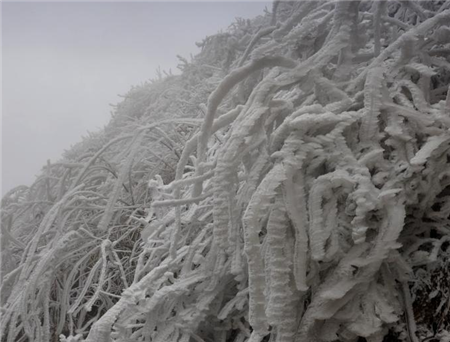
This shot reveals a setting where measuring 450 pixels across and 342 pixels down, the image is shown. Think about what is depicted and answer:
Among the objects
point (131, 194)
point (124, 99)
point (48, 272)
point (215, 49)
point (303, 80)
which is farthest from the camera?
point (124, 99)

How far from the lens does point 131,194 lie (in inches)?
29.3

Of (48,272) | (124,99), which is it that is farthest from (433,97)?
(124,99)

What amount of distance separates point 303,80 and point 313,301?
0.77 ft

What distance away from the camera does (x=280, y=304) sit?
1.27 feet

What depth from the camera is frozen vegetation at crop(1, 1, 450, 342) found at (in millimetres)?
395

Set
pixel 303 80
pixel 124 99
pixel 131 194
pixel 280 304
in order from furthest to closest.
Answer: pixel 124 99, pixel 131 194, pixel 303 80, pixel 280 304

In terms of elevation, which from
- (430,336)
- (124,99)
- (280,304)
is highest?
(124,99)

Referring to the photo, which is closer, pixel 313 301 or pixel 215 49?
pixel 313 301

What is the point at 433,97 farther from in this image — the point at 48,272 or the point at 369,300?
the point at 48,272

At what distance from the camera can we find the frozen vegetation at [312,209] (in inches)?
15.6

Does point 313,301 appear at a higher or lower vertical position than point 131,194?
lower

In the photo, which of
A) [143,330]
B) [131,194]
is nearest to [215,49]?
[131,194]

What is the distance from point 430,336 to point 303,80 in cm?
28

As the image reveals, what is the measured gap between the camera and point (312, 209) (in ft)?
1.31
